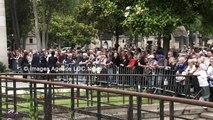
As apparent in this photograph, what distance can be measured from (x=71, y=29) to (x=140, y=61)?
→ 47.2 m

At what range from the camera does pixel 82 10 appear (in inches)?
2119

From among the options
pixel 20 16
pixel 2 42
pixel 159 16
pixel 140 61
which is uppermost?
pixel 20 16

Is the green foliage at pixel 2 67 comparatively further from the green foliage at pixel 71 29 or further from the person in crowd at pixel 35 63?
the green foliage at pixel 71 29

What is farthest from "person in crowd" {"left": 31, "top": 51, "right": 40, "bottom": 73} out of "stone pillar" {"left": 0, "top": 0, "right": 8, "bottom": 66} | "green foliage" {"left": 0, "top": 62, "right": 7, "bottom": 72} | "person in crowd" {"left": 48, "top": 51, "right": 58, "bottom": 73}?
"stone pillar" {"left": 0, "top": 0, "right": 8, "bottom": 66}

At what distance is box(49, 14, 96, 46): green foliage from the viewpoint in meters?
64.6

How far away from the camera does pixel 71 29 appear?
65.5 m

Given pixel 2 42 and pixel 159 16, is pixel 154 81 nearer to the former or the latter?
pixel 159 16

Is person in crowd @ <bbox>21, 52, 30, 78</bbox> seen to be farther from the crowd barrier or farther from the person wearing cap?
the person wearing cap

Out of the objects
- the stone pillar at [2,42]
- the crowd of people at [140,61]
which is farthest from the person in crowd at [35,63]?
the stone pillar at [2,42]

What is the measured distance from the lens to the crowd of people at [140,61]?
14062 millimetres

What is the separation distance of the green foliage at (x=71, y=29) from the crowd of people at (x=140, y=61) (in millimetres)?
32087

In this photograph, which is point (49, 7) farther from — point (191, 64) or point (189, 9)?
point (191, 64)

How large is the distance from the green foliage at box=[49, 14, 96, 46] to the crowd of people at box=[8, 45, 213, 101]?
105 feet

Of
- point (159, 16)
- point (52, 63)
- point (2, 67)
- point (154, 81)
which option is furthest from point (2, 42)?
point (154, 81)
